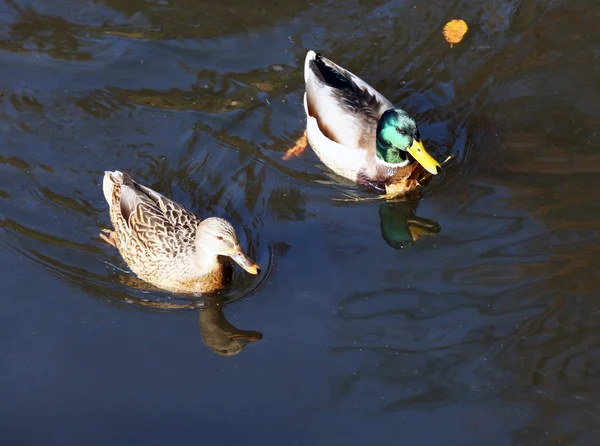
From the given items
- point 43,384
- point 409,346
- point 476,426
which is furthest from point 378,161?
point 43,384

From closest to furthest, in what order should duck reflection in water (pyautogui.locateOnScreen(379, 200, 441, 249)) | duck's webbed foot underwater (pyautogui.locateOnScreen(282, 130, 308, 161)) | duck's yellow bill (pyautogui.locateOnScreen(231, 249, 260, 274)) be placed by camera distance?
duck's yellow bill (pyautogui.locateOnScreen(231, 249, 260, 274))
duck reflection in water (pyautogui.locateOnScreen(379, 200, 441, 249))
duck's webbed foot underwater (pyautogui.locateOnScreen(282, 130, 308, 161))

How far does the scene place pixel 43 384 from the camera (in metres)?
6.06

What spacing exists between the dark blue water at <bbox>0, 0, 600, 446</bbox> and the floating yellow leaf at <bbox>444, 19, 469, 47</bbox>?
0.09 m

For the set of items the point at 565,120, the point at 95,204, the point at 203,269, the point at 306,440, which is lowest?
the point at 306,440

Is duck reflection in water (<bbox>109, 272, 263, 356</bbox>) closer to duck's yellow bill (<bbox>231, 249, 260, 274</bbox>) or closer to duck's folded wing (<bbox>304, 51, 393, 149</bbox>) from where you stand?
duck's yellow bill (<bbox>231, 249, 260, 274</bbox>)

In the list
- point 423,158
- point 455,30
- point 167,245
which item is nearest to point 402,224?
point 423,158

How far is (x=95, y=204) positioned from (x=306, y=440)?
2.97 meters

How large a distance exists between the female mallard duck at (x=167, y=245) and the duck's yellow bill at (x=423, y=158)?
1900 mm

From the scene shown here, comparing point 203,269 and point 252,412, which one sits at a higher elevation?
point 203,269

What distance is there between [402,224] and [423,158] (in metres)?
0.59

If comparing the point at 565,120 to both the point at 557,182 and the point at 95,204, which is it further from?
the point at 95,204

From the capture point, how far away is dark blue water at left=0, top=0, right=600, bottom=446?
19.5 feet

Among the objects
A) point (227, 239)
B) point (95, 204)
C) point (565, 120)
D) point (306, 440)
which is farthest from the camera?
point (565, 120)

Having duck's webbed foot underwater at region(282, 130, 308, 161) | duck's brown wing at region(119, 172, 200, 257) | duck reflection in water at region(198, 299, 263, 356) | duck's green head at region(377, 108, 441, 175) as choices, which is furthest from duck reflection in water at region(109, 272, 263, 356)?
duck's green head at region(377, 108, 441, 175)
